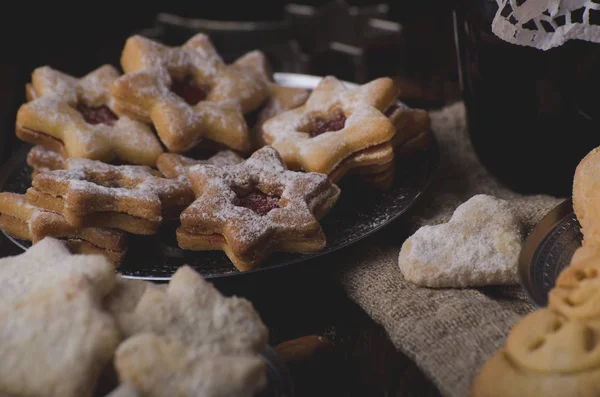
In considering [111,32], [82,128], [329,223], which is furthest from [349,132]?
[111,32]

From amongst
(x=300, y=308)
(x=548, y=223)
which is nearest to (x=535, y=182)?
(x=548, y=223)

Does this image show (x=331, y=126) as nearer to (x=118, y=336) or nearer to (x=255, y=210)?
(x=255, y=210)

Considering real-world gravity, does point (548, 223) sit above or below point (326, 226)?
above

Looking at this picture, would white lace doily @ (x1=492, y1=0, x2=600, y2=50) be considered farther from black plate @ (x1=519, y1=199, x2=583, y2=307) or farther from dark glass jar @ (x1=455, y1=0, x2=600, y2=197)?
black plate @ (x1=519, y1=199, x2=583, y2=307)

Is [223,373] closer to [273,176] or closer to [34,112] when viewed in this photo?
[273,176]

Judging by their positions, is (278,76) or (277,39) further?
(277,39)

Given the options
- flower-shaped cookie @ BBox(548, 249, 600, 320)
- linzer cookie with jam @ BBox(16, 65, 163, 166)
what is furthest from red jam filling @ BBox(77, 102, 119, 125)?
flower-shaped cookie @ BBox(548, 249, 600, 320)

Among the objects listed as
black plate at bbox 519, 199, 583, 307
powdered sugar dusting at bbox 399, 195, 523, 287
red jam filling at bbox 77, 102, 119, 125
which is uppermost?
black plate at bbox 519, 199, 583, 307

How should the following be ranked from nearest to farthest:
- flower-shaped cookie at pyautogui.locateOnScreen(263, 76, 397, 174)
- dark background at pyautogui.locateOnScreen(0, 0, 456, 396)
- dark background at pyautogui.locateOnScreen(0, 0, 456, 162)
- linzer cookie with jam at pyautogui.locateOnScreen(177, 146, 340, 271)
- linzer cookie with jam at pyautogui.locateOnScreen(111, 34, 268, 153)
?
dark background at pyautogui.locateOnScreen(0, 0, 456, 396), linzer cookie with jam at pyautogui.locateOnScreen(177, 146, 340, 271), flower-shaped cookie at pyautogui.locateOnScreen(263, 76, 397, 174), linzer cookie with jam at pyautogui.locateOnScreen(111, 34, 268, 153), dark background at pyautogui.locateOnScreen(0, 0, 456, 162)
